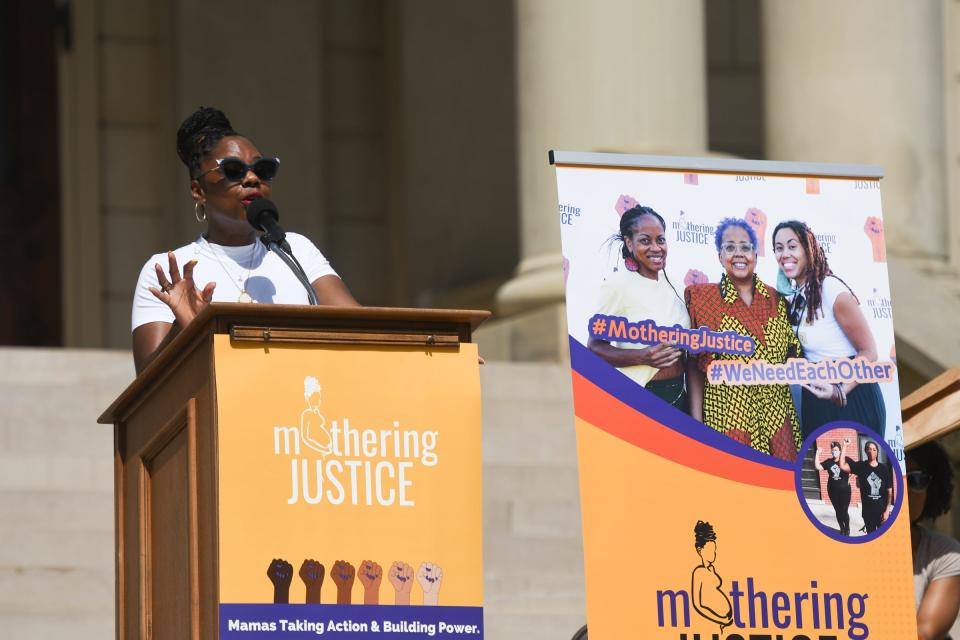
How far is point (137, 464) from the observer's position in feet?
20.8

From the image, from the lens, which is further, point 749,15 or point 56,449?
point 749,15

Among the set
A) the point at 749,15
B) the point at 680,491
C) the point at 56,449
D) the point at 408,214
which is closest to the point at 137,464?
the point at 680,491

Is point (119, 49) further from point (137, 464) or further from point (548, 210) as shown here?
point (137, 464)

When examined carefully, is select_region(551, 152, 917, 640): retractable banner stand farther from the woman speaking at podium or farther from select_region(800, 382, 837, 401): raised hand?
the woman speaking at podium

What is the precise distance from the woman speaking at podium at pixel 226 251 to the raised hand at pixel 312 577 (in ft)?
3.81

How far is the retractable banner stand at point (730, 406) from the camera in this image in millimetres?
6629

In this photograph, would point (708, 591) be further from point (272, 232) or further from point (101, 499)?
point (101, 499)

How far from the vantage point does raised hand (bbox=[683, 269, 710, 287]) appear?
22.4 ft

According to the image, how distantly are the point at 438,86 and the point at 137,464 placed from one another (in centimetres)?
1148

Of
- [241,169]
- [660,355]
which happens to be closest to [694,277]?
[660,355]

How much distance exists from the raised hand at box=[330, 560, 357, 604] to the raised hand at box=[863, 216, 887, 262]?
2.27 metres

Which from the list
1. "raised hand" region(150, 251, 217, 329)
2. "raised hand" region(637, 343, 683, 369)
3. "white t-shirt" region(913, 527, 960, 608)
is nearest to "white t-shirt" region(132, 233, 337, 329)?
"raised hand" region(150, 251, 217, 329)

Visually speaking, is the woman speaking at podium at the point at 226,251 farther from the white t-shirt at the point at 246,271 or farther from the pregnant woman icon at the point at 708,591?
the pregnant woman icon at the point at 708,591

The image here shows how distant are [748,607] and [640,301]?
0.94 metres
